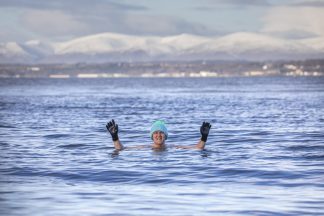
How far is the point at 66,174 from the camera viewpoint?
1562cm

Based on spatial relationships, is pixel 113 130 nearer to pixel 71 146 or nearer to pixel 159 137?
pixel 159 137

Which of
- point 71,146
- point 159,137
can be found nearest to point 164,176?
point 159,137

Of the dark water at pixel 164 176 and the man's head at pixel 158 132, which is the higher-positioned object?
the man's head at pixel 158 132

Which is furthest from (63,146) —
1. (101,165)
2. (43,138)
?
(101,165)

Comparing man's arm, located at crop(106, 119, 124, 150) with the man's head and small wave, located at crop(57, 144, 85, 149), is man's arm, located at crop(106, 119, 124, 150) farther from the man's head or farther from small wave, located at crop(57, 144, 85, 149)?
small wave, located at crop(57, 144, 85, 149)

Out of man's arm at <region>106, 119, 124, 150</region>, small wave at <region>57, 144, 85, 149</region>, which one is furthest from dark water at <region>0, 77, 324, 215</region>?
man's arm at <region>106, 119, 124, 150</region>

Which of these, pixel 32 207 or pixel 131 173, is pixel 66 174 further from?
pixel 32 207

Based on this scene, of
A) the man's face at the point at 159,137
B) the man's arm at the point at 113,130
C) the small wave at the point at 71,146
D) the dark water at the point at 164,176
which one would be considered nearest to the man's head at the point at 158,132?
the man's face at the point at 159,137

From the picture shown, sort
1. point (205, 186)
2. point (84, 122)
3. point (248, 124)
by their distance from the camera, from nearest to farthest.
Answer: point (205, 186) < point (248, 124) < point (84, 122)

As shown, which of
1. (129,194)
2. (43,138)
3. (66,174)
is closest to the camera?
(129,194)

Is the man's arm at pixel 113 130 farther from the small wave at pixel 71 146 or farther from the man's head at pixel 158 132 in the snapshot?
the small wave at pixel 71 146

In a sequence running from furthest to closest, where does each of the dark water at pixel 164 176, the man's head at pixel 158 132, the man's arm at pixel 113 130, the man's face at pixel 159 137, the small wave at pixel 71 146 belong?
1. the small wave at pixel 71 146
2. the man's face at pixel 159 137
3. the man's head at pixel 158 132
4. the man's arm at pixel 113 130
5. the dark water at pixel 164 176

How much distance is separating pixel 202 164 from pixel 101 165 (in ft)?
7.59

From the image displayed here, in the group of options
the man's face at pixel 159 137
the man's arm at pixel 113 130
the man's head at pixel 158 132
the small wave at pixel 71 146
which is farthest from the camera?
the small wave at pixel 71 146
